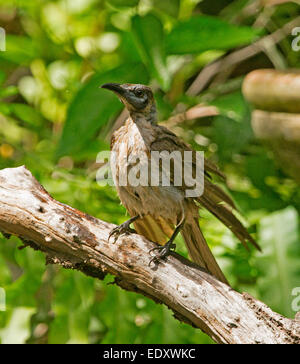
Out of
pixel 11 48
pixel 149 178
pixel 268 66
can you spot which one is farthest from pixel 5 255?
pixel 268 66

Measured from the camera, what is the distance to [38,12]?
15.2 ft

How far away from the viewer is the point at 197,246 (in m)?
3.07

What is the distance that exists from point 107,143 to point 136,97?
89cm

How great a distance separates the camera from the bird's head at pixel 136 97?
3.04 m

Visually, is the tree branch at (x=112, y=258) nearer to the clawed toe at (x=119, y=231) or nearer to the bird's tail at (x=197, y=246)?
the clawed toe at (x=119, y=231)

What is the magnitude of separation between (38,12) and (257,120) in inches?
80.7

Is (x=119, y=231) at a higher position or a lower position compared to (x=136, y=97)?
lower

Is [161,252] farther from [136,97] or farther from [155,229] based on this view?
[136,97]

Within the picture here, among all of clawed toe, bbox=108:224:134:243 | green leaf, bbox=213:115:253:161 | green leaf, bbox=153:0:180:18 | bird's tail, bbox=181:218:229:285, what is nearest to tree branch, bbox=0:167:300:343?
clawed toe, bbox=108:224:134:243

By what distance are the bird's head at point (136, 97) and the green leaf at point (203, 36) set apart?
0.57m

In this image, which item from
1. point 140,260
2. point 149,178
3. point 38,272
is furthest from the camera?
point 38,272

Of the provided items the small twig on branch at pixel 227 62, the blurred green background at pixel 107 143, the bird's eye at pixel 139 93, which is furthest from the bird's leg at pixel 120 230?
the small twig on branch at pixel 227 62

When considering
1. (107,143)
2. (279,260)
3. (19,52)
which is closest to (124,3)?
(107,143)
